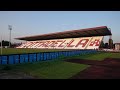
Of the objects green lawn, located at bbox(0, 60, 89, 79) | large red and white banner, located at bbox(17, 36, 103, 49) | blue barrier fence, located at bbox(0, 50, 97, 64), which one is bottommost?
green lawn, located at bbox(0, 60, 89, 79)

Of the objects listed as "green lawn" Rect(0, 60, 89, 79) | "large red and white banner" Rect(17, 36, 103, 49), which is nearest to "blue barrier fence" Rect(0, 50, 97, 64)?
"green lawn" Rect(0, 60, 89, 79)

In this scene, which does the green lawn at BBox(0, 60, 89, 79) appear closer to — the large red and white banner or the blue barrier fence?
the blue barrier fence

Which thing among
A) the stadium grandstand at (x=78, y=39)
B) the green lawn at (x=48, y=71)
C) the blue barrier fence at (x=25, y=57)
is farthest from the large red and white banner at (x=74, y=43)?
the green lawn at (x=48, y=71)

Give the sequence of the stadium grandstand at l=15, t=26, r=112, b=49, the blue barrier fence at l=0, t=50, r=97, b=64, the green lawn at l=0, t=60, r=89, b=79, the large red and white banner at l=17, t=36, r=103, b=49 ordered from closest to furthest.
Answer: the green lawn at l=0, t=60, r=89, b=79 < the blue barrier fence at l=0, t=50, r=97, b=64 < the stadium grandstand at l=15, t=26, r=112, b=49 < the large red and white banner at l=17, t=36, r=103, b=49

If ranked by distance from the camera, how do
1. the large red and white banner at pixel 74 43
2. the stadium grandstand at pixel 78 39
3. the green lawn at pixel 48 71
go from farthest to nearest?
the large red and white banner at pixel 74 43
the stadium grandstand at pixel 78 39
the green lawn at pixel 48 71

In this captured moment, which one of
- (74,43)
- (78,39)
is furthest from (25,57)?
(78,39)

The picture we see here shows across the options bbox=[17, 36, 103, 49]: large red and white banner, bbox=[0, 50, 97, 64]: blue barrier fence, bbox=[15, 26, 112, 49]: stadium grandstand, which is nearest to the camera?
bbox=[0, 50, 97, 64]: blue barrier fence

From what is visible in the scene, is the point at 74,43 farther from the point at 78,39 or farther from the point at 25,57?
the point at 25,57

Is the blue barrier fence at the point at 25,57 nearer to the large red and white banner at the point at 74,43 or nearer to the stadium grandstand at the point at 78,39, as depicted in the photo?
the stadium grandstand at the point at 78,39

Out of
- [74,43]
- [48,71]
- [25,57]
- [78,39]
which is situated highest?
[78,39]
